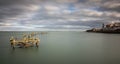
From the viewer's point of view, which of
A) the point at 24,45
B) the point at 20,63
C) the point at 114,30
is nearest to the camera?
the point at 20,63

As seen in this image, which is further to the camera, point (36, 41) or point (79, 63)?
point (36, 41)

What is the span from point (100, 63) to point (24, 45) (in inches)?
537

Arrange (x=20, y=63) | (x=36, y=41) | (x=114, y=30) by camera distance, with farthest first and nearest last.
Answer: (x=114, y=30)
(x=36, y=41)
(x=20, y=63)

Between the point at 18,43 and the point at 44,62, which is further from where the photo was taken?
the point at 18,43

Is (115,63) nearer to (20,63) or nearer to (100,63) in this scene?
(100,63)

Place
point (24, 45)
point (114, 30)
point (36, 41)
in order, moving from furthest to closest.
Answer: point (114, 30) → point (36, 41) → point (24, 45)

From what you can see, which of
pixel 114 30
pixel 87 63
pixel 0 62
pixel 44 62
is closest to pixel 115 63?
pixel 87 63

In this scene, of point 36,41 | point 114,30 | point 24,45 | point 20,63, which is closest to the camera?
point 20,63

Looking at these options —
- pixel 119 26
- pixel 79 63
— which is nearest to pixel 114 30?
pixel 119 26

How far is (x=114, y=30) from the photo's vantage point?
134 meters

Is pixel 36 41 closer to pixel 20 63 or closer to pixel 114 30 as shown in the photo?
pixel 20 63

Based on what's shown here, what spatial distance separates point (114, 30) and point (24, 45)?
398 ft

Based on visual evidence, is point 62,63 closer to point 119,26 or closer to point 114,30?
point 114,30

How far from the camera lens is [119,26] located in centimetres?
14000
